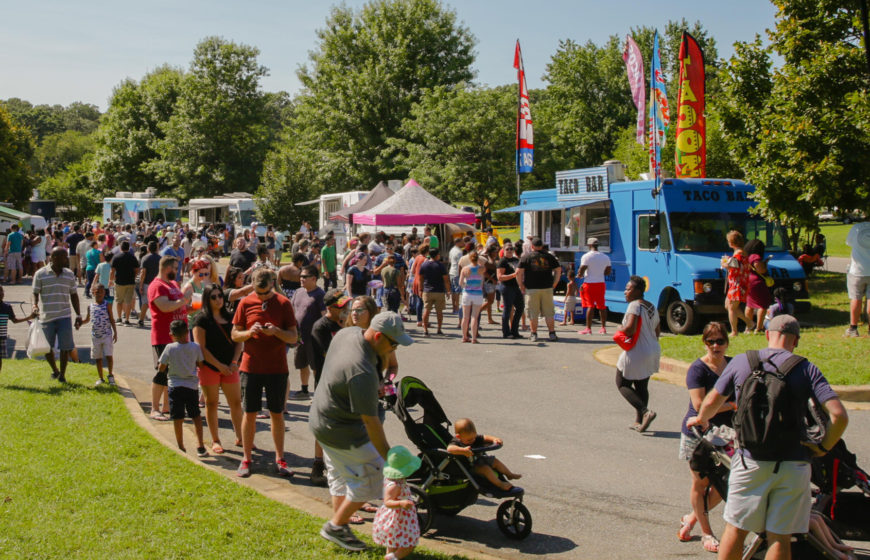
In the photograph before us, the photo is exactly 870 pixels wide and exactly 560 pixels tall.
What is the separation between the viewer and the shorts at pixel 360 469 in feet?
17.5

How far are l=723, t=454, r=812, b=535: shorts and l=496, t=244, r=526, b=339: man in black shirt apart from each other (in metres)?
10.6

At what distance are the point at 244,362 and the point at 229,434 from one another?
2.05 meters

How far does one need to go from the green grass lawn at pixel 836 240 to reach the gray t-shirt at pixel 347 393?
32.0 m

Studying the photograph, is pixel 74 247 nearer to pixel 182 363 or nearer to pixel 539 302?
pixel 539 302

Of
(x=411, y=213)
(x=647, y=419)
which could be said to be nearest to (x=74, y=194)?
(x=411, y=213)

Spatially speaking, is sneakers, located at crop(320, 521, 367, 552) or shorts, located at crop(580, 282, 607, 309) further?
shorts, located at crop(580, 282, 607, 309)

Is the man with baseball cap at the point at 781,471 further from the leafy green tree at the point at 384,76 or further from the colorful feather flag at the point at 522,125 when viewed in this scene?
the leafy green tree at the point at 384,76

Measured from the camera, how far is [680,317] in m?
15.6

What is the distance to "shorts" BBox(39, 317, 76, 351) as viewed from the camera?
412 inches

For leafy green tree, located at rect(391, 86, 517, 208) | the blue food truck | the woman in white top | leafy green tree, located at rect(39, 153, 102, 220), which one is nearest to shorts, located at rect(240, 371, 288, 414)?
the woman in white top

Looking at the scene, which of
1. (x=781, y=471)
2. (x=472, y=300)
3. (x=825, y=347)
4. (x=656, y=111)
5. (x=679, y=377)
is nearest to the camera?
(x=781, y=471)

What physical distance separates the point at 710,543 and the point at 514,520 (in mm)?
1373

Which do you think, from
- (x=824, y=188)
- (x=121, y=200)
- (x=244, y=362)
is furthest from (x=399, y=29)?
(x=244, y=362)

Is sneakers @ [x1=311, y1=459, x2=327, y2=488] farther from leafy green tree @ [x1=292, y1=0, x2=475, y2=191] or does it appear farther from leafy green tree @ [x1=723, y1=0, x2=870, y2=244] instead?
leafy green tree @ [x1=292, y1=0, x2=475, y2=191]
